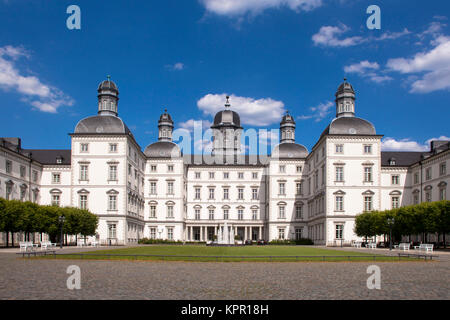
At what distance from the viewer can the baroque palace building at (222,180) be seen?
61.3 meters

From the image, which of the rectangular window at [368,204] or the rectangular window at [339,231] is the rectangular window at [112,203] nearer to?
the rectangular window at [339,231]

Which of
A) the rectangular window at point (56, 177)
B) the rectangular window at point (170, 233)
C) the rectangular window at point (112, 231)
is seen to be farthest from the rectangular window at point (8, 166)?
the rectangular window at point (170, 233)

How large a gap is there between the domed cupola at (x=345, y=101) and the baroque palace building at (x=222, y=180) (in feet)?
0.55

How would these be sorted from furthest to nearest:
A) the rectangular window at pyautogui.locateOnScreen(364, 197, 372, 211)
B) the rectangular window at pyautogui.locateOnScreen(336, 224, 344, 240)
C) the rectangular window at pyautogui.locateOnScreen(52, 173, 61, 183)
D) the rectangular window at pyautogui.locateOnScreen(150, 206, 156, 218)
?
the rectangular window at pyautogui.locateOnScreen(150, 206, 156, 218), the rectangular window at pyautogui.locateOnScreen(52, 173, 61, 183), the rectangular window at pyautogui.locateOnScreen(364, 197, 372, 211), the rectangular window at pyautogui.locateOnScreen(336, 224, 344, 240)

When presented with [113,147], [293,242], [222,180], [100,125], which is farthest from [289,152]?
[100,125]

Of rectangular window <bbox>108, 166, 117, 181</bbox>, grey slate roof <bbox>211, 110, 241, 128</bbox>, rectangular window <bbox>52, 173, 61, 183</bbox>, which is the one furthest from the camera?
grey slate roof <bbox>211, 110, 241, 128</bbox>

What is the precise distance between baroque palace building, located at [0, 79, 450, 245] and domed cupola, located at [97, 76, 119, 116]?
0.15 m

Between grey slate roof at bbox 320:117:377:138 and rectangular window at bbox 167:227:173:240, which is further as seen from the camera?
rectangular window at bbox 167:227:173:240

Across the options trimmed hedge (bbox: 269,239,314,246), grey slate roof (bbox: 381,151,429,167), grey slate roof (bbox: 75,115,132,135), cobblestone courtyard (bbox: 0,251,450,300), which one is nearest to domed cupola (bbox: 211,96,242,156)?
trimmed hedge (bbox: 269,239,314,246)

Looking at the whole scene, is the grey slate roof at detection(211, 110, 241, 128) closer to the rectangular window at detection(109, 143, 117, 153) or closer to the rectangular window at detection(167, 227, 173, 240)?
the rectangular window at detection(167, 227, 173, 240)

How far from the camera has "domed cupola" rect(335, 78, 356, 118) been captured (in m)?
68.7

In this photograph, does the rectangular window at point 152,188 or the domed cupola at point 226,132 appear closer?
the rectangular window at point 152,188
